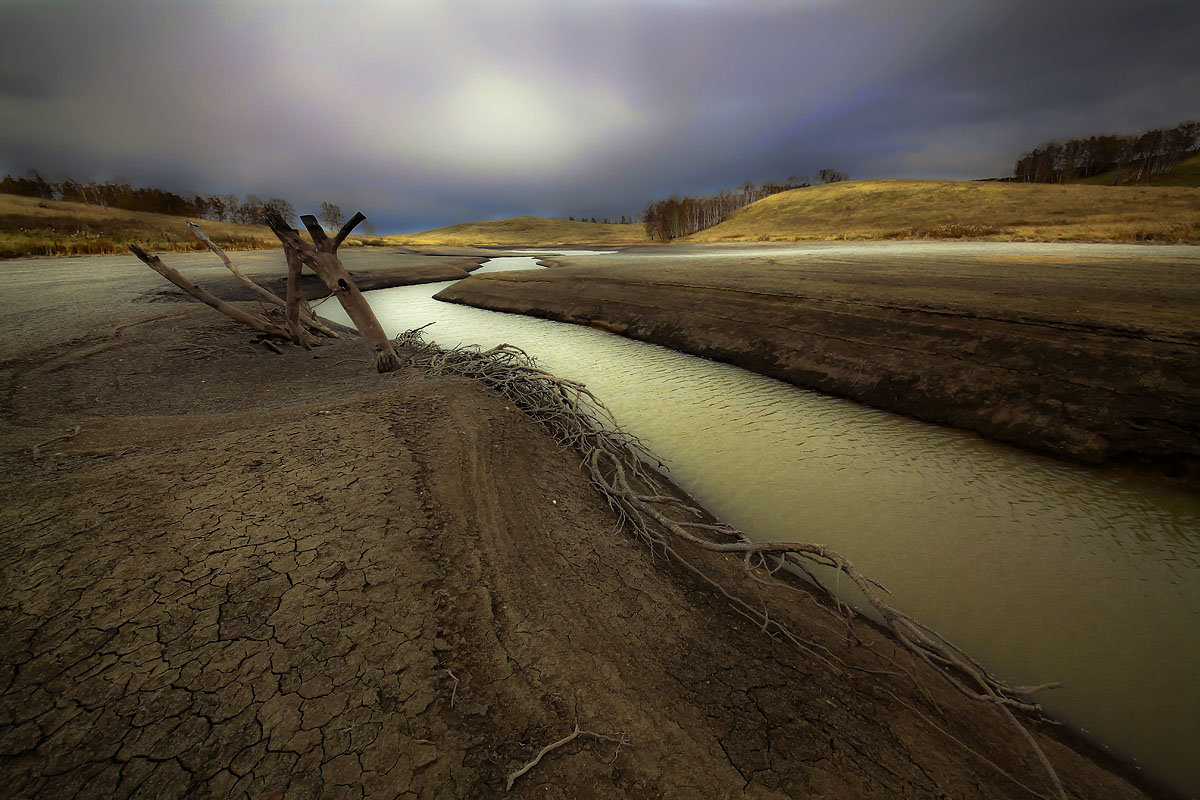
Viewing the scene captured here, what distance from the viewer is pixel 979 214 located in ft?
141

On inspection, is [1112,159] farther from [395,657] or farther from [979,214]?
[395,657]

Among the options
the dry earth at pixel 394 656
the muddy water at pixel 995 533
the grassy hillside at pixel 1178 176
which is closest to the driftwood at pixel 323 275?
the dry earth at pixel 394 656

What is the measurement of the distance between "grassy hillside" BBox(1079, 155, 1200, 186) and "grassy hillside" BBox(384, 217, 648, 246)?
74758mm

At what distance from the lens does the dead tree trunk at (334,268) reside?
6.08 m

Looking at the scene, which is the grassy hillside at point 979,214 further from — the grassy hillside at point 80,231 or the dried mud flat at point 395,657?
the grassy hillside at point 80,231

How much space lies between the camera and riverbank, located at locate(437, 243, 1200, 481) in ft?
16.0

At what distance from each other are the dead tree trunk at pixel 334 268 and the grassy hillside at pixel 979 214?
3968 cm

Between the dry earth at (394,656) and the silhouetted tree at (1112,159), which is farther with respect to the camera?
the silhouetted tree at (1112,159)

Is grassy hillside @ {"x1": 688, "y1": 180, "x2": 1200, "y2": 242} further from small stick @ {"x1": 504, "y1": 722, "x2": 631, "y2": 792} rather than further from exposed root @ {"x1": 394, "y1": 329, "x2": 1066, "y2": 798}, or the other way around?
small stick @ {"x1": 504, "y1": 722, "x2": 631, "y2": 792}

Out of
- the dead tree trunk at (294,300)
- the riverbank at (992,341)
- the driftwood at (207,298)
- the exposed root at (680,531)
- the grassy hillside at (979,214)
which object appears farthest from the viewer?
the grassy hillside at (979,214)

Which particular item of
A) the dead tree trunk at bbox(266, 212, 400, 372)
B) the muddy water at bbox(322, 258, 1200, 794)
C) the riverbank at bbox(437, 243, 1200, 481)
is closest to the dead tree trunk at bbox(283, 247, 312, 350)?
the dead tree trunk at bbox(266, 212, 400, 372)

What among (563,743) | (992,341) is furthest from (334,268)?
(992,341)

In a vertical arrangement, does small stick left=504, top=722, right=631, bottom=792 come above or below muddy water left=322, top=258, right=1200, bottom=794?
above

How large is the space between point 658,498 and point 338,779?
2662mm
